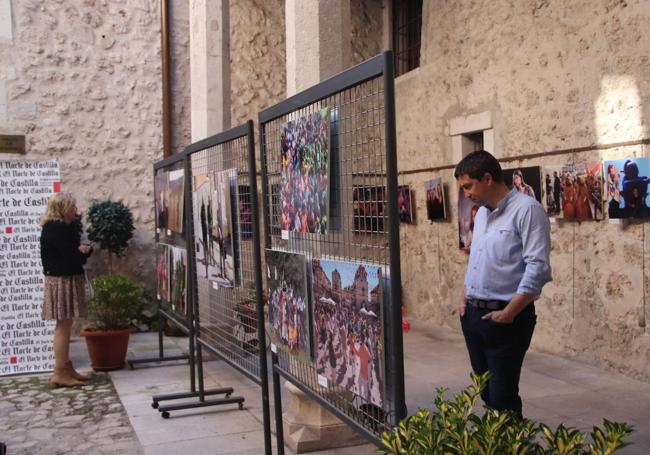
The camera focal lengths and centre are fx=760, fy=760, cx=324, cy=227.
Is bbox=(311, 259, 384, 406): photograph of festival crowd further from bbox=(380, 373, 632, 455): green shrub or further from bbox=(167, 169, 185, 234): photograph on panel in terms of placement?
bbox=(167, 169, 185, 234): photograph on panel

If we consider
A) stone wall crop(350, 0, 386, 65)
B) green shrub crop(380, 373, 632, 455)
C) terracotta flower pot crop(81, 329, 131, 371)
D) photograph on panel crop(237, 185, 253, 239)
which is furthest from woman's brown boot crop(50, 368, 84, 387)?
stone wall crop(350, 0, 386, 65)

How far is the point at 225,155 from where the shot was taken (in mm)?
4836

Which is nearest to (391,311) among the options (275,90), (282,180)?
(282,180)

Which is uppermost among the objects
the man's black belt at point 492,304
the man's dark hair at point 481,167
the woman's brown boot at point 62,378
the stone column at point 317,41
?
the stone column at point 317,41

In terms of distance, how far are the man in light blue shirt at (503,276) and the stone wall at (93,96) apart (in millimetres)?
7028

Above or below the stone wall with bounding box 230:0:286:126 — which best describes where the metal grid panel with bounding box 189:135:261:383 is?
below

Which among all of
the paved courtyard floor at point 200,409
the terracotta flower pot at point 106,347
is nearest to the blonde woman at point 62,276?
the paved courtyard floor at point 200,409

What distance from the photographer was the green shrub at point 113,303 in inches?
279

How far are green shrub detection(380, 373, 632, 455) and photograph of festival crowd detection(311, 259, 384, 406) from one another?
19.2 inches

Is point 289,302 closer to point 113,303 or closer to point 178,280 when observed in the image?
point 178,280

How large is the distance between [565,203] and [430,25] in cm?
358

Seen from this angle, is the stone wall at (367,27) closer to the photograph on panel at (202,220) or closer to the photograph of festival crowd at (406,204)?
the photograph of festival crowd at (406,204)

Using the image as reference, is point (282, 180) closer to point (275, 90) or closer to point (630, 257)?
point (630, 257)

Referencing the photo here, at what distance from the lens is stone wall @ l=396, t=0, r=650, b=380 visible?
250 inches
